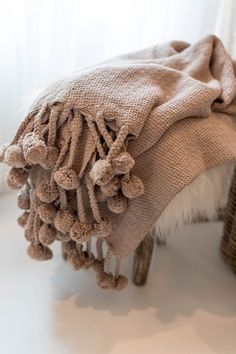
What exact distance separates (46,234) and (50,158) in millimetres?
184

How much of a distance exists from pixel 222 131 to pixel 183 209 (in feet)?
0.66

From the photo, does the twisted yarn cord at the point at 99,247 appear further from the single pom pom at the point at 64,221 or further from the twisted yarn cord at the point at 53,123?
the twisted yarn cord at the point at 53,123

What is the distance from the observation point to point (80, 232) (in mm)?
825

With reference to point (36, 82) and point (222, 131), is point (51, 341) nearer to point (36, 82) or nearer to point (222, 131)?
point (222, 131)

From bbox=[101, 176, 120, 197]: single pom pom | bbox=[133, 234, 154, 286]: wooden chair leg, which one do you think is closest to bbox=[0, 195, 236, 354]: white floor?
bbox=[133, 234, 154, 286]: wooden chair leg

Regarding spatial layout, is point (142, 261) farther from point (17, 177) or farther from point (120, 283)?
point (17, 177)

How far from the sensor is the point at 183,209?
0.91 meters

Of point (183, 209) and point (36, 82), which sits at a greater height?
point (36, 82)

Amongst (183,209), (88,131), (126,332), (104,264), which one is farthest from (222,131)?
(126,332)

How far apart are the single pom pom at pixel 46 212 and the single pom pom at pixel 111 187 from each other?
0.44ft

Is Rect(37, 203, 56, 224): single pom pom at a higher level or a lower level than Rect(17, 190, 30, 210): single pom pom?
higher

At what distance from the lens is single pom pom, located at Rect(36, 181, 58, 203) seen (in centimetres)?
82

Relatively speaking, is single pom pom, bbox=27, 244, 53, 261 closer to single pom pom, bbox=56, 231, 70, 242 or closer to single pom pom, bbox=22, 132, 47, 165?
single pom pom, bbox=56, 231, 70, 242

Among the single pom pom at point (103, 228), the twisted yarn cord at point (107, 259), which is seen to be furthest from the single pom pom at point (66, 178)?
the twisted yarn cord at point (107, 259)
